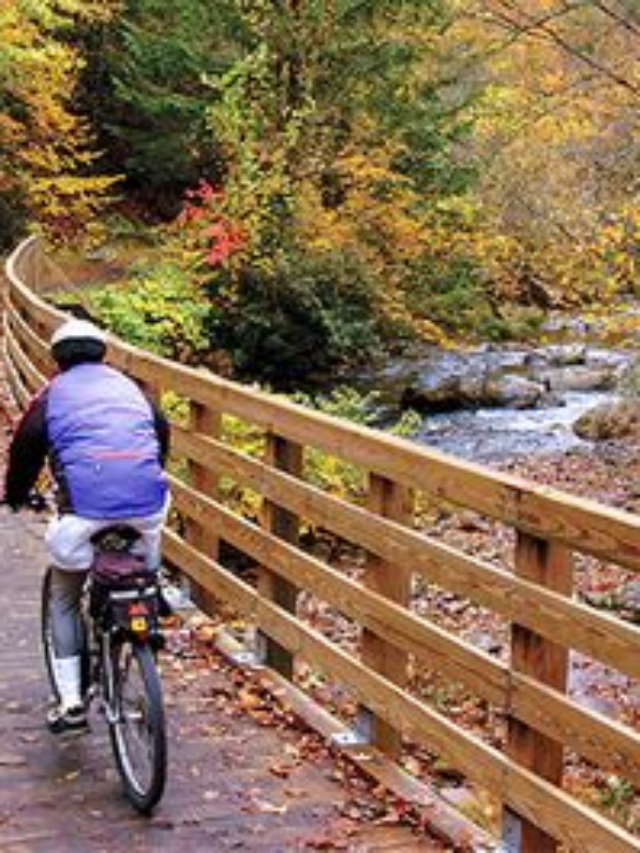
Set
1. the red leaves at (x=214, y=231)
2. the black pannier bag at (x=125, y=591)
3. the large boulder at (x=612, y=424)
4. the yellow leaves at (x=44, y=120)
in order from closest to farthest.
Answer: the black pannier bag at (x=125, y=591) < the large boulder at (x=612, y=424) < the red leaves at (x=214, y=231) < the yellow leaves at (x=44, y=120)

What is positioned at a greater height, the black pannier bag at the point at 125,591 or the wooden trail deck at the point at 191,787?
the black pannier bag at the point at 125,591

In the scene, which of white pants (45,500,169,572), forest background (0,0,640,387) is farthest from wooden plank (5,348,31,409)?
white pants (45,500,169,572)

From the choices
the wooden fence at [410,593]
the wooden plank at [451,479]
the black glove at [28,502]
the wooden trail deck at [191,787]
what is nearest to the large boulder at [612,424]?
the wooden fence at [410,593]

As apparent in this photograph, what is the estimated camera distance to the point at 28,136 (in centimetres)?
3086

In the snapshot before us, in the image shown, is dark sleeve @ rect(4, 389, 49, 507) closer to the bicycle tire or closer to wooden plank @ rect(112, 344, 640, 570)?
the bicycle tire

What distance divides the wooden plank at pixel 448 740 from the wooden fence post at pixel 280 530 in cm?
7

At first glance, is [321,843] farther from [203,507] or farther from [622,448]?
[622,448]

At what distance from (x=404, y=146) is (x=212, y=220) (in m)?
4.45

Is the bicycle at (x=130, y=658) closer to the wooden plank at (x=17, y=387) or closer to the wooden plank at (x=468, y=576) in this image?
the wooden plank at (x=468, y=576)

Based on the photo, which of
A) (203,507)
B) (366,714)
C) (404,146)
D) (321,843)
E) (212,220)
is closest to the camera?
(321,843)

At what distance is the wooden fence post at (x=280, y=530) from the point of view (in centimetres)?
668

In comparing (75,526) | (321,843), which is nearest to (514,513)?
(321,843)

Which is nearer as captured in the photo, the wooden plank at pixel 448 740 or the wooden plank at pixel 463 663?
the wooden plank at pixel 463 663

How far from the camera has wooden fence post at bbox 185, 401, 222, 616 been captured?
777 centimetres
